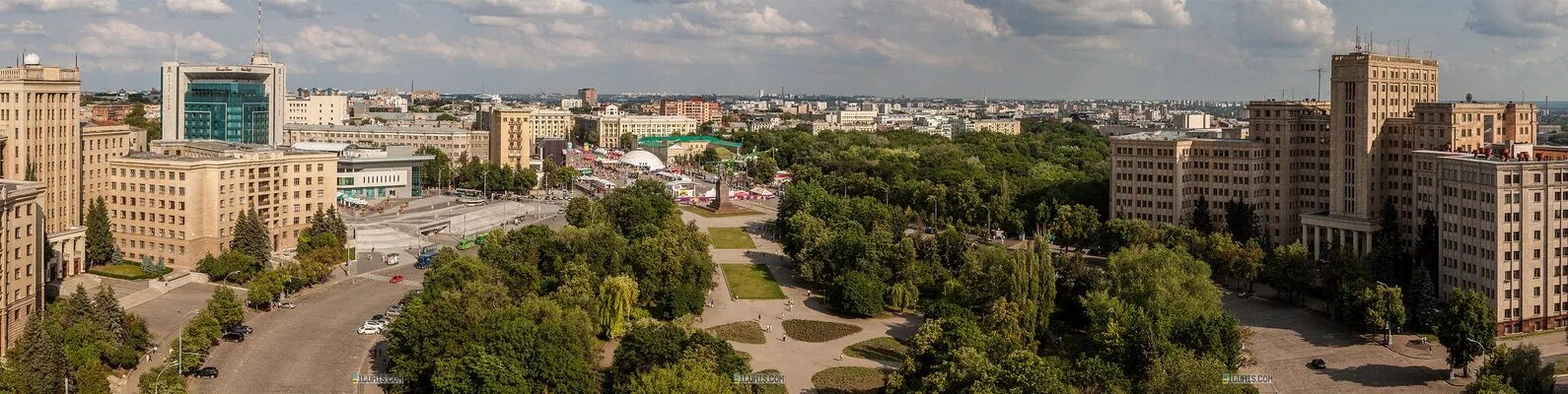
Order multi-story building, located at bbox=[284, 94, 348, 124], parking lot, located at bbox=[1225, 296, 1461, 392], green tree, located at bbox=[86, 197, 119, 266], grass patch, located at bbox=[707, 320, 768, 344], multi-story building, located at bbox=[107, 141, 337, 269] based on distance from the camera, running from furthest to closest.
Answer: multi-story building, located at bbox=[284, 94, 348, 124] → multi-story building, located at bbox=[107, 141, 337, 269] → green tree, located at bbox=[86, 197, 119, 266] → grass patch, located at bbox=[707, 320, 768, 344] → parking lot, located at bbox=[1225, 296, 1461, 392]

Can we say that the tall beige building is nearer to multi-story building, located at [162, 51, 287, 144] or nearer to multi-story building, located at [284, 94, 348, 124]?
multi-story building, located at [162, 51, 287, 144]

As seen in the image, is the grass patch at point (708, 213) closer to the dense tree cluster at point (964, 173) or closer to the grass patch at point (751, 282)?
the dense tree cluster at point (964, 173)

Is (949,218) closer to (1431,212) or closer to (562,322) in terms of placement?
(1431,212)

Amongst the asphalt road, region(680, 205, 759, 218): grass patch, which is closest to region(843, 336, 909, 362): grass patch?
the asphalt road

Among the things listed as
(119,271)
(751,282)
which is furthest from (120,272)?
(751,282)

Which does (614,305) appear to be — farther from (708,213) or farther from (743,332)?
(708,213)

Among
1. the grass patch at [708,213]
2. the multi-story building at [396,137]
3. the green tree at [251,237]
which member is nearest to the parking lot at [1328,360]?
the green tree at [251,237]
